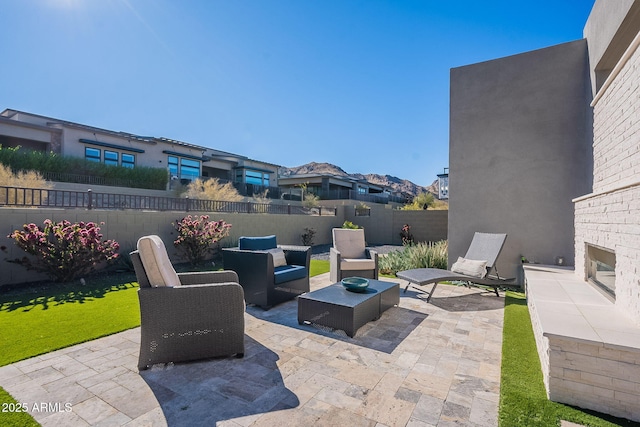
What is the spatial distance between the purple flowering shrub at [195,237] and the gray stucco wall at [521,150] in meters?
5.97

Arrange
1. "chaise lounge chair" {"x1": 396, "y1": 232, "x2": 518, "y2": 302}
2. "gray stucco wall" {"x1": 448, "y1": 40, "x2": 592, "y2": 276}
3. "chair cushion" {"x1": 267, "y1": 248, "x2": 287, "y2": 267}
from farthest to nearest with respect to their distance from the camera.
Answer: "gray stucco wall" {"x1": 448, "y1": 40, "x2": 592, "y2": 276} < "chair cushion" {"x1": 267, "y1": 248, "x2": 287, "y2": 267} < "chaise lounge chair" {"x1": 396, "y1": 232, "x2": 518, "y2": 302}

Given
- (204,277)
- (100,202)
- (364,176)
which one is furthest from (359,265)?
(364,176)

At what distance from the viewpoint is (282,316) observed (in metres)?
4.05

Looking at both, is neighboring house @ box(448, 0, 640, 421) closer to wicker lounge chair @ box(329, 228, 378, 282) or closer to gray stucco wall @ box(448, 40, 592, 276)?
gray stucco wall @ box(448, 40, 592, 276)

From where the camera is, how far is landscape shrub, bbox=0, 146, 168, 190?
12039mm

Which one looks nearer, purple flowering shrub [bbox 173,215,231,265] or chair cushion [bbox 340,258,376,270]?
chair cushion [bbox 340,258,376,270]

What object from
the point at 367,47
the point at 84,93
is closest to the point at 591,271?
the point at 367,47

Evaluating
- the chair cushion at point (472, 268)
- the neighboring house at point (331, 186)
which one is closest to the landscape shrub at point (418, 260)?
the chair cushion at point (472, 268)

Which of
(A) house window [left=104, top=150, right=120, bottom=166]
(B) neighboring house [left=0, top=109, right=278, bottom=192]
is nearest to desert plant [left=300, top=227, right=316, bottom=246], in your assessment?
(B) neighboring house [left=0, top=109, right=278, bottom=192]

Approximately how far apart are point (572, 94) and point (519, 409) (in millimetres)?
6169

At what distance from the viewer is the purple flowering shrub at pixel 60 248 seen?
5.14m

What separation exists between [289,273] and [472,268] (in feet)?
10.4

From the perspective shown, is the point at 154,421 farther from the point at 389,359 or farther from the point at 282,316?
the point at 282,316

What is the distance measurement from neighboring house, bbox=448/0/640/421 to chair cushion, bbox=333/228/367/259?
7.45 ft
